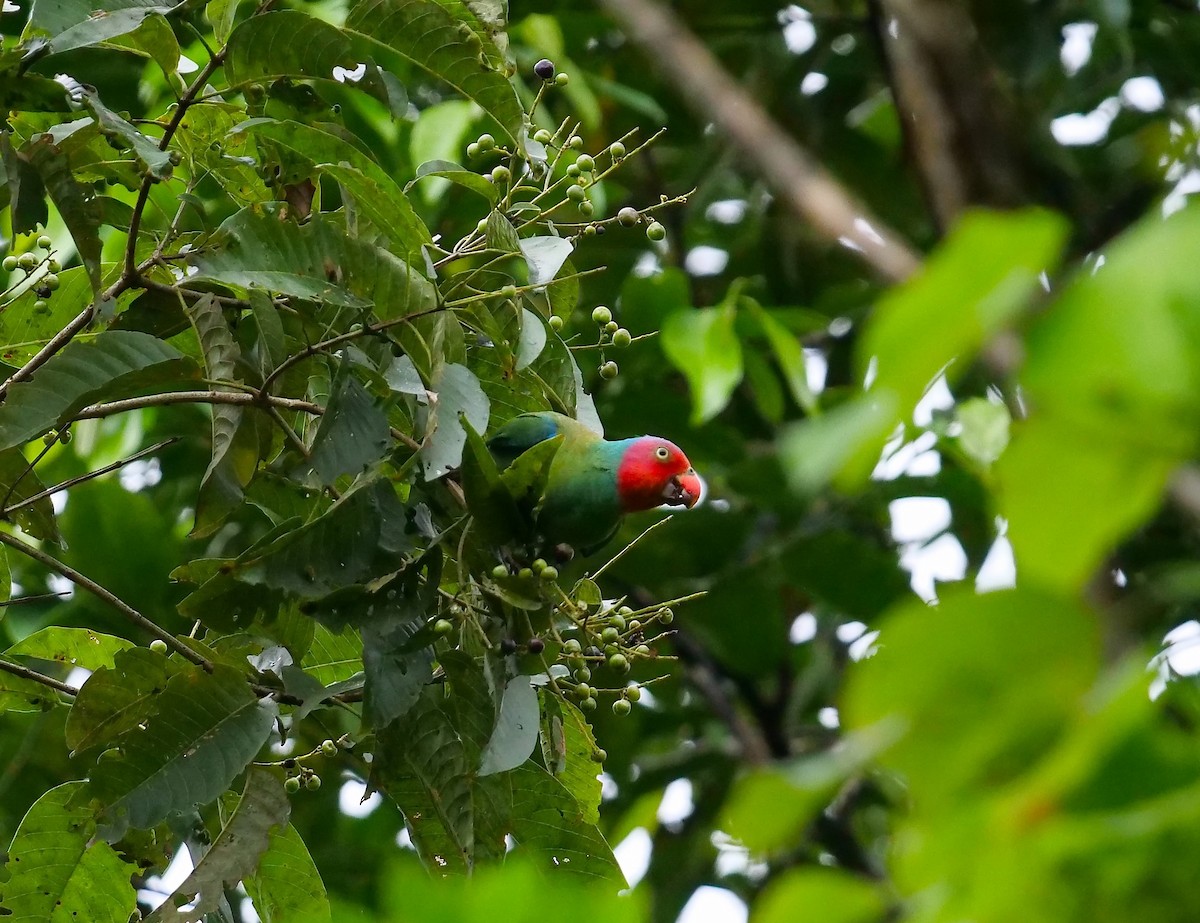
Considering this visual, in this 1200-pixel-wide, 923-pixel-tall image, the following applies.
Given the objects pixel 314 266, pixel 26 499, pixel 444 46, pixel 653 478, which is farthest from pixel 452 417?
pixel 653 478

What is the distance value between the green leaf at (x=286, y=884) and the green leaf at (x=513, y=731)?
44 cm

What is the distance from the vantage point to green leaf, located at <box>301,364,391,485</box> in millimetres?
1805

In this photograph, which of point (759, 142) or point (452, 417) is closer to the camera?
point (452, 417)

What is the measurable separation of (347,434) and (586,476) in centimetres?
53

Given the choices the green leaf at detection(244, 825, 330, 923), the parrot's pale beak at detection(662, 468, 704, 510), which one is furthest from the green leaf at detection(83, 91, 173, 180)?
the parrot's pale beak at detection(662, 468, 704, 510)

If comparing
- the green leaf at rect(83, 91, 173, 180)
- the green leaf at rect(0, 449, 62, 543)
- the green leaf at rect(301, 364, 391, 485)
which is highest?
the green leaf at rect(83, 91, 173, 180)

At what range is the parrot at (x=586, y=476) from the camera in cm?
217

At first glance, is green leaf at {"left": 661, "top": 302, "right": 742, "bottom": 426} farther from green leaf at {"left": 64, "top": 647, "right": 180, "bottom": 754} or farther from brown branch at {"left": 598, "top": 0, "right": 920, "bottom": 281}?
green leaf at {"left": 64, "top": 647, "right": 180, "bottom": 754}

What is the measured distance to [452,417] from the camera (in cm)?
176

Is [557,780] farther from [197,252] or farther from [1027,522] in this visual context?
[1027,522]

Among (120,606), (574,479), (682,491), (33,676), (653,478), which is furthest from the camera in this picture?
(682,491)

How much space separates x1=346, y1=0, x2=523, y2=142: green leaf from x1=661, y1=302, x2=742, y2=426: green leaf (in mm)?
806

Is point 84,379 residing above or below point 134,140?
below

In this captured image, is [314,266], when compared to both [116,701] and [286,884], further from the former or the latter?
[286,884]
